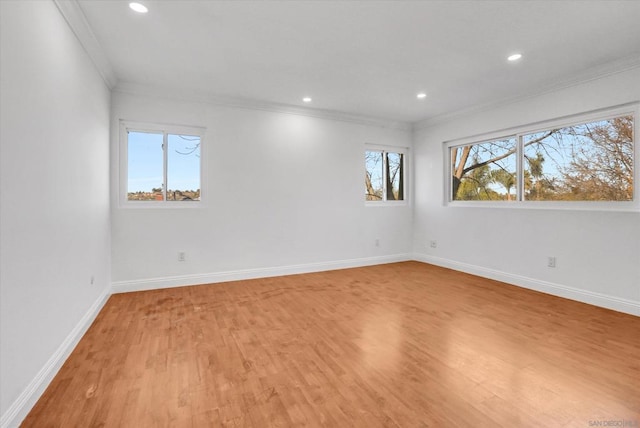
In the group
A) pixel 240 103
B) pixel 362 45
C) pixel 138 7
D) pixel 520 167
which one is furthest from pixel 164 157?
pixel 520 167

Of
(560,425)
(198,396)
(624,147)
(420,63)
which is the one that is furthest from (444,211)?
(198,396)

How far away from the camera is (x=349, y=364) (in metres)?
2.11

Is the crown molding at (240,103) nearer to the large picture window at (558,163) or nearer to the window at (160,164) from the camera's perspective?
the window at (160,164)

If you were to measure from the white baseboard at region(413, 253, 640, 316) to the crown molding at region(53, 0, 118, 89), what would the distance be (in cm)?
543

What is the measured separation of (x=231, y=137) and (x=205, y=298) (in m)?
2.23

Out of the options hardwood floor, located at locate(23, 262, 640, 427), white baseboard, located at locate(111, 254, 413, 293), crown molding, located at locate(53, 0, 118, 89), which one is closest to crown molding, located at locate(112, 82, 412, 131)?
crown molding, located at locate(53, 0, 118, 89)

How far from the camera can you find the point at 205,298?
3.59m

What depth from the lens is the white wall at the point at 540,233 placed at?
10.5 ft

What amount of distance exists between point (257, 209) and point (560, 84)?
4.21 metres

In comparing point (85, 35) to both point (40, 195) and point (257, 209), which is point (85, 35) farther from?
point (257, 209)

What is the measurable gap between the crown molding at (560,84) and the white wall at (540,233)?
0.05 metres

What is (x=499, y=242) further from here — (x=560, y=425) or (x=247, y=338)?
(x=247, y=338)

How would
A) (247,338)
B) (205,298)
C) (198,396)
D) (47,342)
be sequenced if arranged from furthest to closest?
(205,298)
(247,338)
(47,342)
(198,396)

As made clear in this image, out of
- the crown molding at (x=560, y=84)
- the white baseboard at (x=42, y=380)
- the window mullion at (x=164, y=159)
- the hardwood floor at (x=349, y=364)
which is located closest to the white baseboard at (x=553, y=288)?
the hardwood floor at (x=349, y=364)
